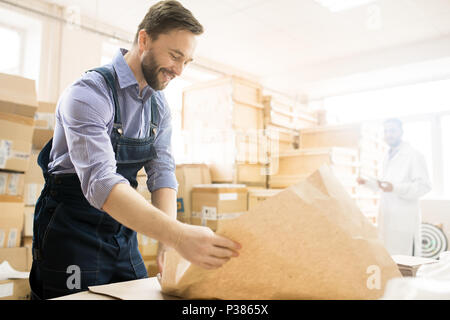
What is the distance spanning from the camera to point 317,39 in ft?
14.6

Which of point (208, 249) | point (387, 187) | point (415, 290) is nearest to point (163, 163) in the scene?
point (208, 249)

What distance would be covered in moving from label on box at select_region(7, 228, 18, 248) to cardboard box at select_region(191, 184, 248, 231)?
1378 mm

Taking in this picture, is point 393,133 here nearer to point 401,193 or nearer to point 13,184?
point 401,193

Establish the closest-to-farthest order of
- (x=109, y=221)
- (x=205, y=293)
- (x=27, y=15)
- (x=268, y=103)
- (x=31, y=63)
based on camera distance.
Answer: (x=205, y=293) < (x=109, y=221) < (x=27, y=15) < (x=31, y=63) < (x=268, y=103)

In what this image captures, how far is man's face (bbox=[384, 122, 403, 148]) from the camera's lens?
3.11 metres

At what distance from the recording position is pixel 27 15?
3.28 metres

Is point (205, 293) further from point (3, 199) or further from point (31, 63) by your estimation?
point (31, 63)

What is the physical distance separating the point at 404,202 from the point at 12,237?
2.90 meters

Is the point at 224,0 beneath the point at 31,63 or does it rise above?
above

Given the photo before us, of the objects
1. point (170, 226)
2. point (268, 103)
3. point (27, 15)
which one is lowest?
point (170, 226)

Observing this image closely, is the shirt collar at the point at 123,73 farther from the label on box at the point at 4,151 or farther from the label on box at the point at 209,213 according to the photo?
the label on box at the point at 209,213

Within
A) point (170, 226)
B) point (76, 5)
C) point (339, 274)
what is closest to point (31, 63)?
point (76, 5)

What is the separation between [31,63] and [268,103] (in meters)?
2.40
